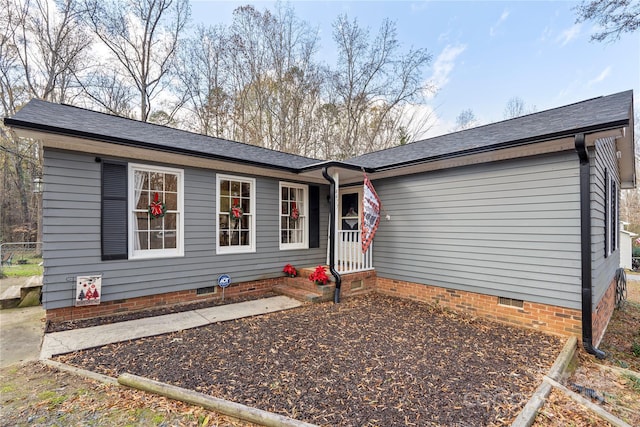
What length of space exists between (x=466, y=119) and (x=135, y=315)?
20.9 metres

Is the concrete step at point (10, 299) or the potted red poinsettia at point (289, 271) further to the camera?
the potted red poinsettia at point (289, 271)

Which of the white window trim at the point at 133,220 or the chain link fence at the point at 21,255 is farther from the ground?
the white window trim at the point at 133,220

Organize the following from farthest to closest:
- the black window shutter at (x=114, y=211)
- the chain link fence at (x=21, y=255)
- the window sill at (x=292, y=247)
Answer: the chain link fence at (x=21, y=255) < the window sill at (x=292, y=247) < the black window shutter at (x=114, y=211)

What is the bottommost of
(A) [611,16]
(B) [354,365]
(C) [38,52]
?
(B) [354,365]

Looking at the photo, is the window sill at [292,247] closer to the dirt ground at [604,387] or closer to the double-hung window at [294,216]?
the double-hung window at [294,216]

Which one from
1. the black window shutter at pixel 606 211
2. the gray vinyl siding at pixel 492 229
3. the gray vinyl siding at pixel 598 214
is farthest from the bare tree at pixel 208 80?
the black window shutter at pixel 606 211

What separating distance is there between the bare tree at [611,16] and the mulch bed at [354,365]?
6.93 m

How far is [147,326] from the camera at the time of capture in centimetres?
425

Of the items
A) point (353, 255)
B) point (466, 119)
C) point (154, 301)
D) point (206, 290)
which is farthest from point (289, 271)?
point (466, 119)

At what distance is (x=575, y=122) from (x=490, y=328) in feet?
11.4

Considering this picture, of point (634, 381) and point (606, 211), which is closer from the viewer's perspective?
point (634, 381)

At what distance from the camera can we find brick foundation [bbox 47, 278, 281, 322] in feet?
14.3

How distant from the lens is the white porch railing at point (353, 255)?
22.1 feet

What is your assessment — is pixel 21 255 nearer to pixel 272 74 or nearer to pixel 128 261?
pixel 128 261
